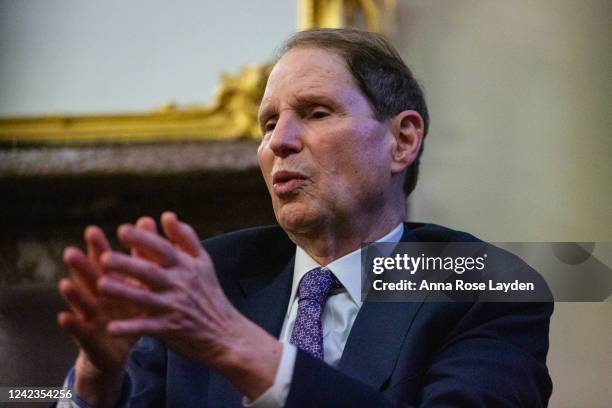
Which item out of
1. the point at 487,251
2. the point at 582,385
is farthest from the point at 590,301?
the point at 487,251

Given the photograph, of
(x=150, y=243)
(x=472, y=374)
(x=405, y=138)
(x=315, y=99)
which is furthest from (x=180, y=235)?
(x=405, y=138)

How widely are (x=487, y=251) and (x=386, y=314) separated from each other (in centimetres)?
18

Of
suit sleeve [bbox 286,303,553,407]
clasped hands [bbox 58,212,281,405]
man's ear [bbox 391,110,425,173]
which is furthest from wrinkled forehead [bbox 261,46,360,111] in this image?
clasped hands [bbox 58,212,281,405]

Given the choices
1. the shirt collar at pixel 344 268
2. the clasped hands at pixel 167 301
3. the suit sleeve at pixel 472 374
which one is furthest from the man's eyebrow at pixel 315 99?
the clasped hands at pixel 167 301

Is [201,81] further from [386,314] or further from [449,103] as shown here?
[386,314]

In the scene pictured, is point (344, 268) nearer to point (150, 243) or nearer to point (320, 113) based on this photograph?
point (320, 113)

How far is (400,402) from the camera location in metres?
1.29

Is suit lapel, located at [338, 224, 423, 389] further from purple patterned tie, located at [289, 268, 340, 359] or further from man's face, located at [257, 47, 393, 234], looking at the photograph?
man's face, located at [257, 47, 393, 234]

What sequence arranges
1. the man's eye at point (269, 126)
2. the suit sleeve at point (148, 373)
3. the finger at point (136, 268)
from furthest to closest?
the man's eye at point (269, 126) → the suit sleeve at point (148, 373) → the finger at point (136, 268)

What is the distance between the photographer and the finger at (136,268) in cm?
99

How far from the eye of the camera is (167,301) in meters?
1.02

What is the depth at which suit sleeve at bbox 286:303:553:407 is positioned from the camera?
1.14 meters

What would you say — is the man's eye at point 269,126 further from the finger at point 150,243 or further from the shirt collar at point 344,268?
the finger at point 150,243

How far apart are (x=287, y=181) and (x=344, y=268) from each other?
0.52ft
